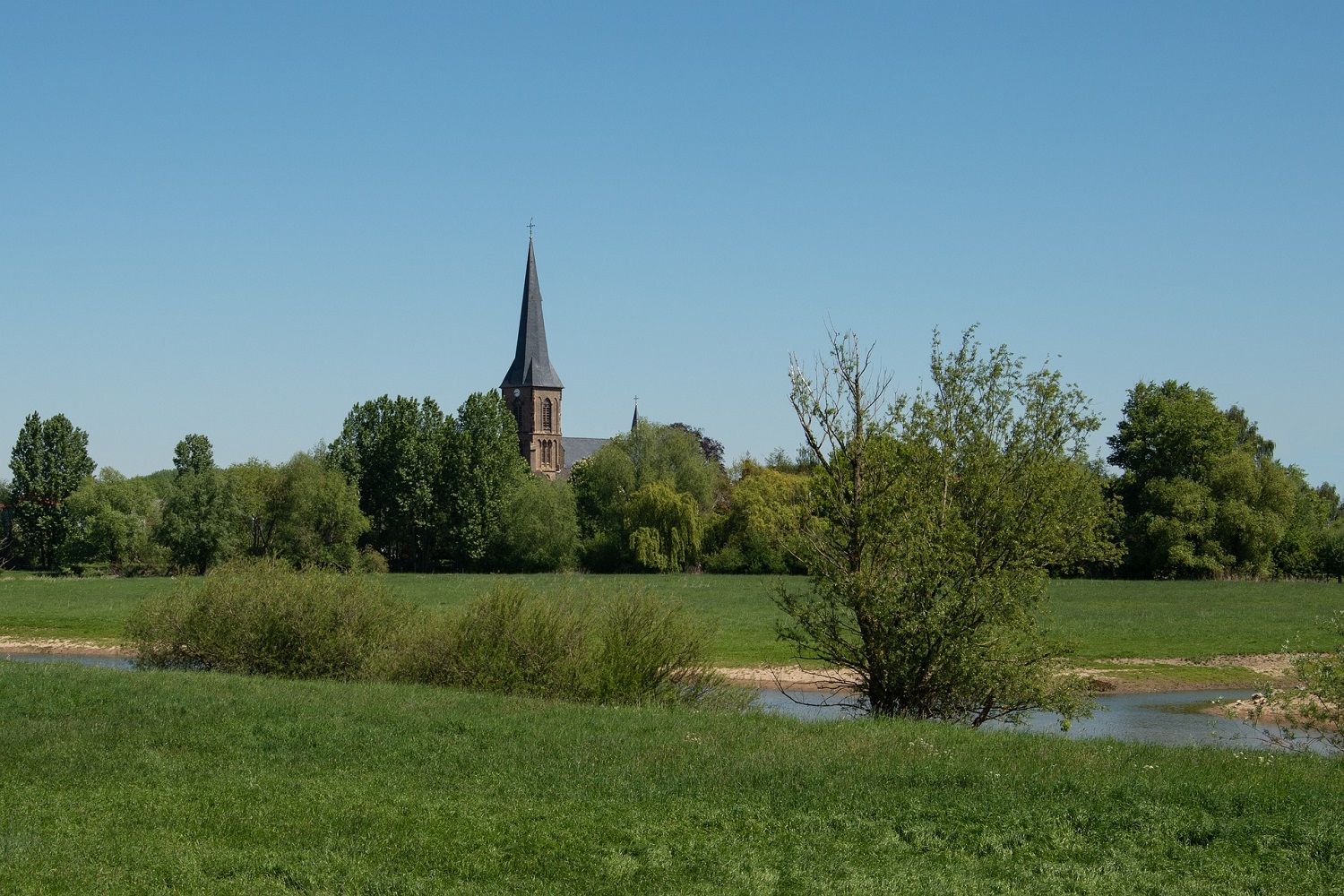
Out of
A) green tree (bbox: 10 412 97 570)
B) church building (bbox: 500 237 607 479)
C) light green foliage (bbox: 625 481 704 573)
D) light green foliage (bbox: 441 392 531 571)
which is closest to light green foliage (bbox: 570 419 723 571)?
light green foliage (bbox: 625 481 704 573)

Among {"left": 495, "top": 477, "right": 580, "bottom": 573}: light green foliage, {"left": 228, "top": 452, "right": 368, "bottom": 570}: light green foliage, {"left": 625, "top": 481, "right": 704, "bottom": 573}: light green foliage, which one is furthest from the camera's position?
{"left": 495, "top": 477, "right": 580, "bottom": 573}: light green foliage

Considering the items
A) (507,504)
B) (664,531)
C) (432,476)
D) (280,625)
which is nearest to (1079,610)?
(280,625)

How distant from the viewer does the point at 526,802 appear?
40.3 feet

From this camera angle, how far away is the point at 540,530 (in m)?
82.2

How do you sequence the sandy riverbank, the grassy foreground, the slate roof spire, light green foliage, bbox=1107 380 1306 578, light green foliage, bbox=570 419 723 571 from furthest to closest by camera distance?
1. the slate roof spire
2. light green foliage, bbox=570 419 723 571
3. light green foliage, bbox=1107 380 1306 578
4. the sandy riverbank
5. the grassy foreground

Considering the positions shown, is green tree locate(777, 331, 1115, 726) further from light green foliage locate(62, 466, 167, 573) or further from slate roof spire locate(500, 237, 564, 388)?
slate roof spire locate(500, 237, 564, 388)

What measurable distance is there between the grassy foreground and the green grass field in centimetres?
872

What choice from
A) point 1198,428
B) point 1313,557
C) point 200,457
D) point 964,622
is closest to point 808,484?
point 964,622

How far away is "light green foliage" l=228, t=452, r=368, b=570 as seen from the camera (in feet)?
265

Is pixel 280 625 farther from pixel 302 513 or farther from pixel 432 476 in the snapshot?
pixel 432 476

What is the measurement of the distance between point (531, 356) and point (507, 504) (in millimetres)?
41817

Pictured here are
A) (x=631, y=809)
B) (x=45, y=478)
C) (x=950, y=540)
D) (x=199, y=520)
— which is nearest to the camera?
(x=631, y=809)

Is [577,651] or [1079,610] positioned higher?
Result: [577,651]

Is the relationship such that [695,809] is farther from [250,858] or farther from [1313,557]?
[1313,557]
